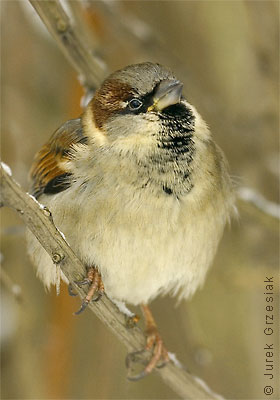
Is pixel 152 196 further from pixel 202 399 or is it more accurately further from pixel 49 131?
pixel 49 131

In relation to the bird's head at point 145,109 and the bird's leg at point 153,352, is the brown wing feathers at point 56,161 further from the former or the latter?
the bird's leg at point 153,352

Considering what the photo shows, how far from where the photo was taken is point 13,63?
3879 millimetres

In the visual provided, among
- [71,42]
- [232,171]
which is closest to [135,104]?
[71,42]

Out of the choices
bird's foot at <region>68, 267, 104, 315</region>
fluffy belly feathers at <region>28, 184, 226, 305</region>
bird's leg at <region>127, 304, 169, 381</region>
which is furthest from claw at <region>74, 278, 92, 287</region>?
bird's leg at <region>127, 304, 169, 381</region>

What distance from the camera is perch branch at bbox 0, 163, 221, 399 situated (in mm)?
1871

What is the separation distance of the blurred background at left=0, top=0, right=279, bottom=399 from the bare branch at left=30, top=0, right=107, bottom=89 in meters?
0.28

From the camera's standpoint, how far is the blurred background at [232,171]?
337cm

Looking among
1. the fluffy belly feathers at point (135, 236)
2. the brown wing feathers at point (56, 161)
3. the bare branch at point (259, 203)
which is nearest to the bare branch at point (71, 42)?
the brown wing feathers at point (56, 161)

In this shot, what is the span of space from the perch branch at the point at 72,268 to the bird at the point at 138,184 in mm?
108

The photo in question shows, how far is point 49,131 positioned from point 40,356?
1.33 meters

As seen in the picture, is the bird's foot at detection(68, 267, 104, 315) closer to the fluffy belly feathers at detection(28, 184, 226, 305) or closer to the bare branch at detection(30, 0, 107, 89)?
the fluffy belly feathers at detection(28, 184, 226, 305)

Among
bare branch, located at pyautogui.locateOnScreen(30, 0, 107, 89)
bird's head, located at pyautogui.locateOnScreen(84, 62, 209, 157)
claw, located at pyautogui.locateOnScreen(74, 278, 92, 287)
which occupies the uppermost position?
bare branch, located at pyautogui.locateOnScreen(30, 0, 107, 89)

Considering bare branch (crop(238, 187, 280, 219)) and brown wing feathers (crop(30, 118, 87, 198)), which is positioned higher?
brown wing feathers (crop(30, 118, 87, 198))

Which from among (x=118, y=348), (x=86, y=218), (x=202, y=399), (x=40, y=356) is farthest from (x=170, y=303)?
(x=86, y=218)
